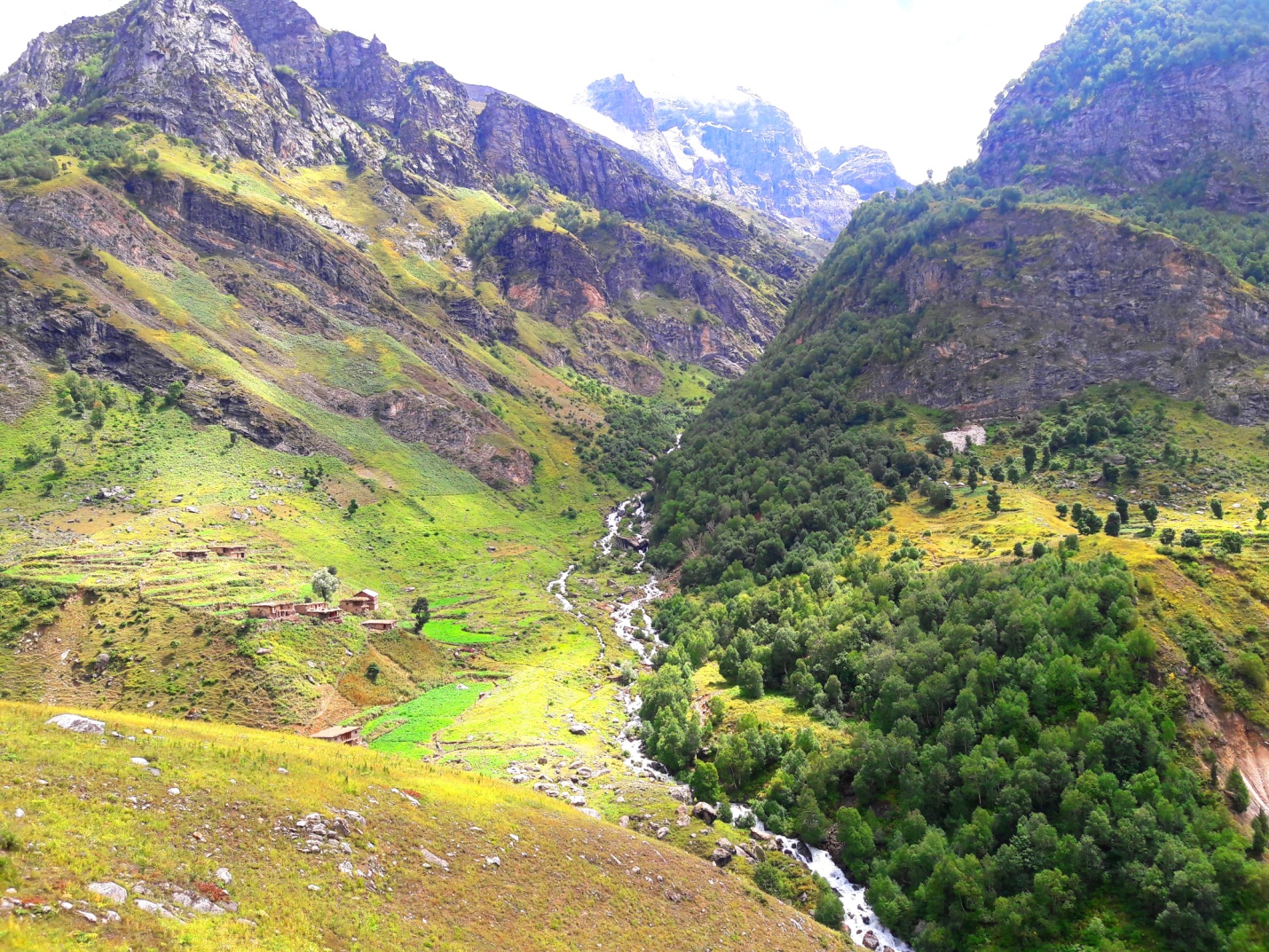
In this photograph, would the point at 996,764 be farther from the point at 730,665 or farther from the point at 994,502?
the point at 994,502

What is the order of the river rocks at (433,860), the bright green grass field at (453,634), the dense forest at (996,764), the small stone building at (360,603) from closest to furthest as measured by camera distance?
1. the river rocks at (433,860)
2. the dense forest at (996,764)
3. the small stone building at (360,603)
4. the bright green grass field at (453,634)

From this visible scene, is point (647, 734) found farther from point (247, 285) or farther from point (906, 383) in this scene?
point (247, 285)

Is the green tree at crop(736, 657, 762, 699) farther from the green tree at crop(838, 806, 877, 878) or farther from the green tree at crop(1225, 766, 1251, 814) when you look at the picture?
the green tree at crop(1225, 766, 1251, 814)

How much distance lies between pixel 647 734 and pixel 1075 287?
502 ft

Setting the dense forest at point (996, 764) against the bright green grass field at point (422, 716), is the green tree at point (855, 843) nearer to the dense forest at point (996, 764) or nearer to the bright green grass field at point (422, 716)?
the dense forest at point (996, 764)

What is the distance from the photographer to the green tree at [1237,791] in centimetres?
5519

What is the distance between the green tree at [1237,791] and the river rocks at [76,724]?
81.4 m

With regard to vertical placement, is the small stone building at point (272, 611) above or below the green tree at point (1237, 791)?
below

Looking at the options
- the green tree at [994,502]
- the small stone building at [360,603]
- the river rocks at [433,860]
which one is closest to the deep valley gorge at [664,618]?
the river rocks at [433,860]

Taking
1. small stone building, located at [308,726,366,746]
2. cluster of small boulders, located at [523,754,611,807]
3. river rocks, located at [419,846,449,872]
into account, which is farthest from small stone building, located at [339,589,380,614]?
river rocks, located at [419,846,449,872]

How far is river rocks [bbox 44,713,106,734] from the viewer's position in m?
35.6

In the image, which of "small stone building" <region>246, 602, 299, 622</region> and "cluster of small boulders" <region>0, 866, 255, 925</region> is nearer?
"cluster of small boulders" <region>0, 866, 255, 925</region>

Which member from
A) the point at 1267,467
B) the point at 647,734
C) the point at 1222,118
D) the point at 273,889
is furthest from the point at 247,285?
the point at 1222,118

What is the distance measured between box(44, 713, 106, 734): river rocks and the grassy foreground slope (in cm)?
67
